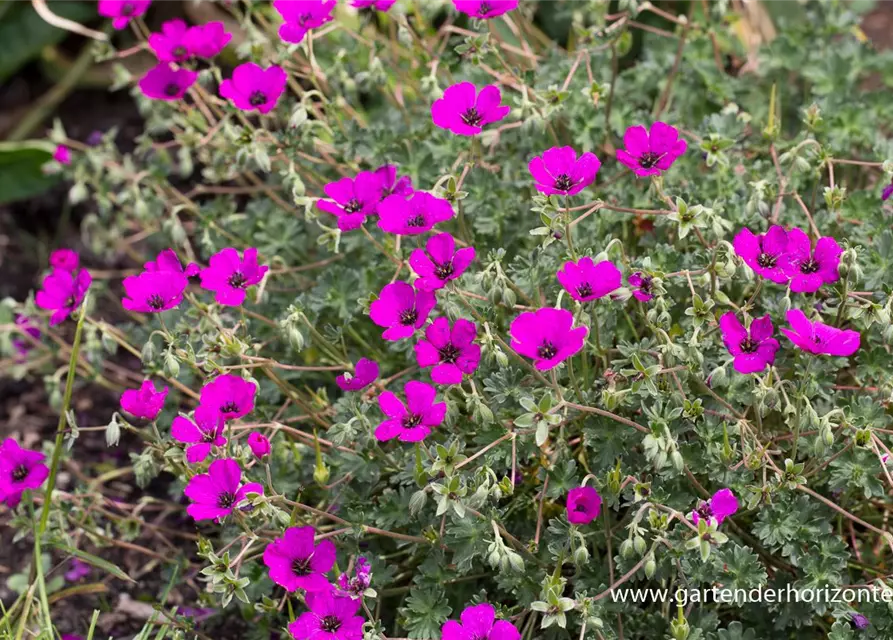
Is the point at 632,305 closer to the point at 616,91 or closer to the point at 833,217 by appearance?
the point at 833,217

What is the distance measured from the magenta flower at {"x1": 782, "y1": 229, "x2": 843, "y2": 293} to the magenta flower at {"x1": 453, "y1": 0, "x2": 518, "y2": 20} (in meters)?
0.65

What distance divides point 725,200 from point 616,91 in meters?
0.51

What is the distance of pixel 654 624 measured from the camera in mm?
1774

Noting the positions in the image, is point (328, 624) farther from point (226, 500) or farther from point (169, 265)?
point (169, 265)

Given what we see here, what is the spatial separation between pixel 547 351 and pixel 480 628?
426 millimetres

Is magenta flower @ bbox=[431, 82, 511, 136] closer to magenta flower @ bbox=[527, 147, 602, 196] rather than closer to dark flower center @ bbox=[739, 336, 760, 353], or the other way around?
magenta flower @ bbox=[527, 147, 602, 196]

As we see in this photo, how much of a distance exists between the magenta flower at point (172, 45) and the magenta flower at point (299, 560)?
3.51ft

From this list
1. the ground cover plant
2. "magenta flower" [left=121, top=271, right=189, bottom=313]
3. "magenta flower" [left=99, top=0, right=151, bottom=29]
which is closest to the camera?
the ground cover plant

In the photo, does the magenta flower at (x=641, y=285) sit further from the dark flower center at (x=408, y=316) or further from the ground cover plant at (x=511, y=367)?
the dark flower center at (x=408, y=316)

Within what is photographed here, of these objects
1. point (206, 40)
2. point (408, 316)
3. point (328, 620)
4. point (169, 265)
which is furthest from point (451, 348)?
point (206, 40)

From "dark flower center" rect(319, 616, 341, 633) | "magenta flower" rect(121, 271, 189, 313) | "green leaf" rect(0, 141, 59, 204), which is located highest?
"magenta flower" rect(121, 271, 189, 313)

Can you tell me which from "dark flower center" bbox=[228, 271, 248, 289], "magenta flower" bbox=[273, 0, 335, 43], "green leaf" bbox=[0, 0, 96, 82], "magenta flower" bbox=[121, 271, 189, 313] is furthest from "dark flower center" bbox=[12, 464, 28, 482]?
"green leaf" bbox=[0, 0, 96, 82]

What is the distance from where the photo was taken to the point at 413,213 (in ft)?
5.53

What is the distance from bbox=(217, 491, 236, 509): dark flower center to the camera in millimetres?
1605
